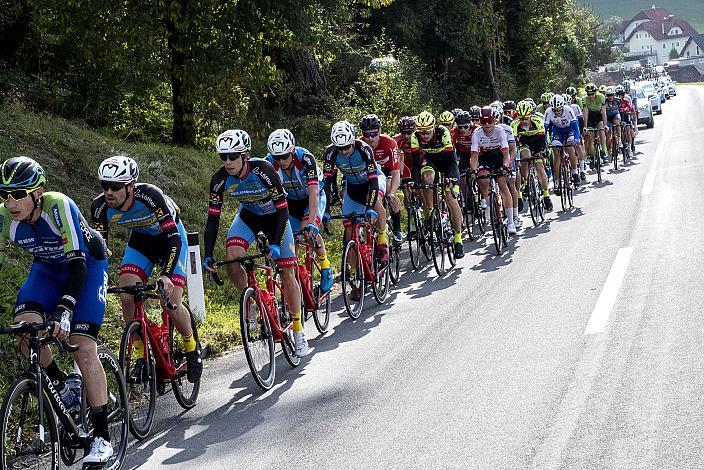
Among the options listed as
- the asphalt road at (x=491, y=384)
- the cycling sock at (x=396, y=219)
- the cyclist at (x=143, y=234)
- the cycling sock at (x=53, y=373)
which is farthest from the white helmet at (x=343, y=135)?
the cycling sock at (x=53, y=373)

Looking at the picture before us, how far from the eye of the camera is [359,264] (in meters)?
11.4

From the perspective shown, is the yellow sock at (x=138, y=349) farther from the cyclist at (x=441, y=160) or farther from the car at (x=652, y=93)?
the car at (x=652, y=93)

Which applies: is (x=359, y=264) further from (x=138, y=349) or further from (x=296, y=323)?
(x=138, y=349)

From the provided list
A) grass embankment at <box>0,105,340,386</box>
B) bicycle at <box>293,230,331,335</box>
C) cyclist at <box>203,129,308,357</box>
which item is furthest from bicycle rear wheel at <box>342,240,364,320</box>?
cyclist at <box>203,129,308,357</box>

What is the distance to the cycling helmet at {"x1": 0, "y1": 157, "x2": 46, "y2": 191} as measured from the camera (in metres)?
5.86

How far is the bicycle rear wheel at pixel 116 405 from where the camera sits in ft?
21.6

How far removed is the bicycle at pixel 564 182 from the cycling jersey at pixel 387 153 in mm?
6026

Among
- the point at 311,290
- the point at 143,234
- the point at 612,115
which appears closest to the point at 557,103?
the point at 612,115

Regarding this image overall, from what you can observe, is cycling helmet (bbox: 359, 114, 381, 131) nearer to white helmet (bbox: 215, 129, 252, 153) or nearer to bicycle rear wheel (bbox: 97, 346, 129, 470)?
white helmet (bbox: 215, 129, 252, 153)

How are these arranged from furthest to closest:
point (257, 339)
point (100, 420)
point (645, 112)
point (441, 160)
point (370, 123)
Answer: point (645, 112), point (441, 160), point (370, 123), point (257, 339), point (100, 420)

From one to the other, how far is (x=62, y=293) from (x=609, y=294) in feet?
20.0

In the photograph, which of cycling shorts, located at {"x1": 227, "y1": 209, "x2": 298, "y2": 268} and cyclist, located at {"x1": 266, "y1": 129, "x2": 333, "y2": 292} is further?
cyclist, located at {"x1": 266, "y1": 129, "x2": 333, "y2": 292}

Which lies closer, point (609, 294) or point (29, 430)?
point (29, 430)

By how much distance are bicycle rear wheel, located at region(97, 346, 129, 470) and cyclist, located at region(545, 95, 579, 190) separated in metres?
13.9
